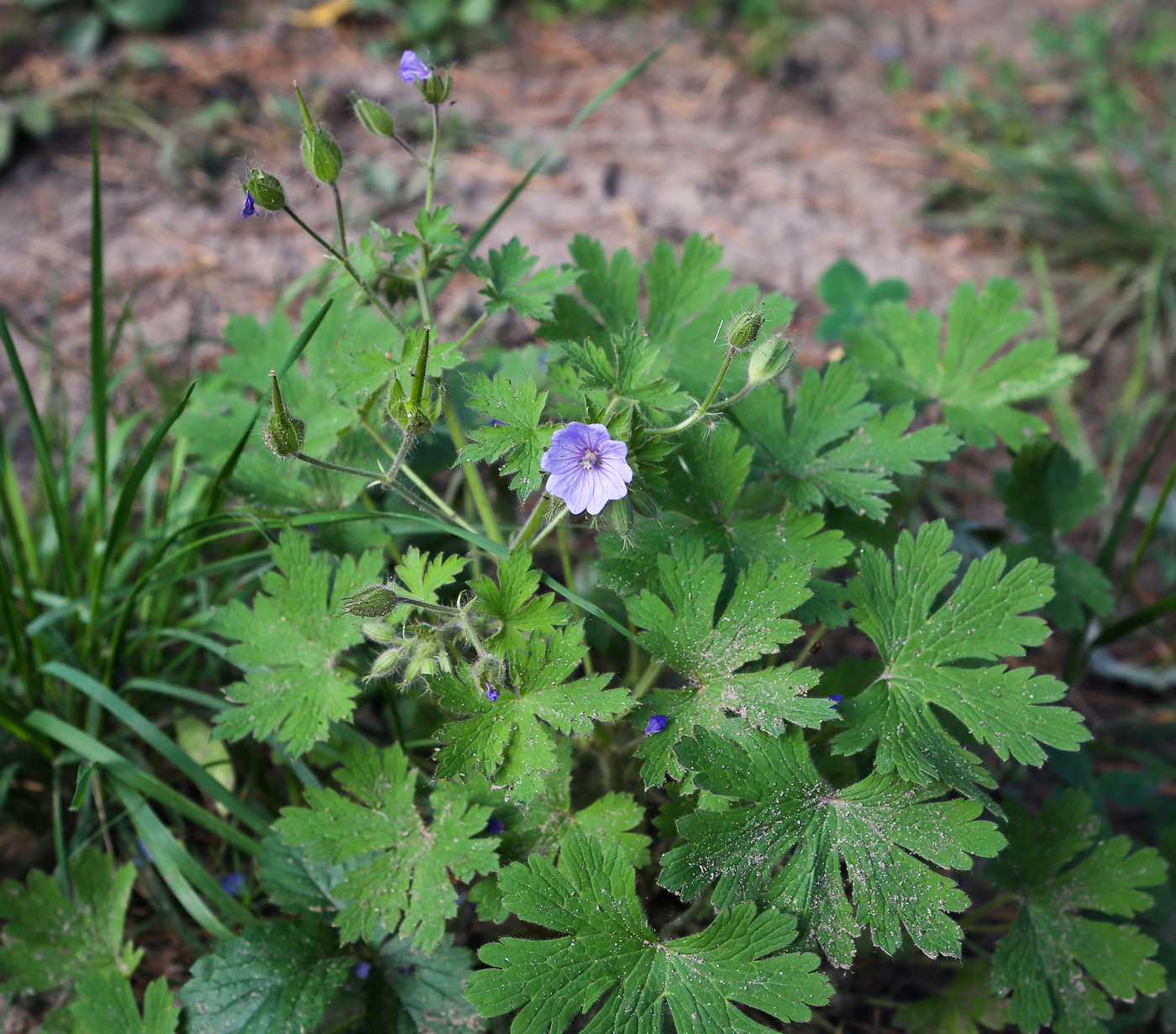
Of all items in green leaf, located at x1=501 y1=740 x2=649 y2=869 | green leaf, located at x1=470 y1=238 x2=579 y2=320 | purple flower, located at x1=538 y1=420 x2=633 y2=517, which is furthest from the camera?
green leaf, located at x1=470 y1=238 x2=579 y2=320

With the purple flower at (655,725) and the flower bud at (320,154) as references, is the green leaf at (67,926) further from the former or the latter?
the flower bud at (320,154)

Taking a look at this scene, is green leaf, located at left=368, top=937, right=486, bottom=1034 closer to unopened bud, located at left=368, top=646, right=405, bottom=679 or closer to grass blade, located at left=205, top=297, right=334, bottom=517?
unopened bud, located at left=368, top=646, right=405, bottom=679

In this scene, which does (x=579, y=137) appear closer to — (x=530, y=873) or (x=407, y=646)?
(x=407, y=646)

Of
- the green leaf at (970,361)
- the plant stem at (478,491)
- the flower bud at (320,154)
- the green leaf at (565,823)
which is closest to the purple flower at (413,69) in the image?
the flower bud at (320,154)

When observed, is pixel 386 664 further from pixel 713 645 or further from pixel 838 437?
pixel 838 437

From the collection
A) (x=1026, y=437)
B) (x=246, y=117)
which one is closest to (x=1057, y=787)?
Answer: (x=1026, y=437)

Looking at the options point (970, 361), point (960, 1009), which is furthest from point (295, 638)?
point (970, 361)

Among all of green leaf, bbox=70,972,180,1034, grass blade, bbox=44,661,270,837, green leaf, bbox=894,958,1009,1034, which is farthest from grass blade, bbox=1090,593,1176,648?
green leaf, bbox=70,972,180,1034
